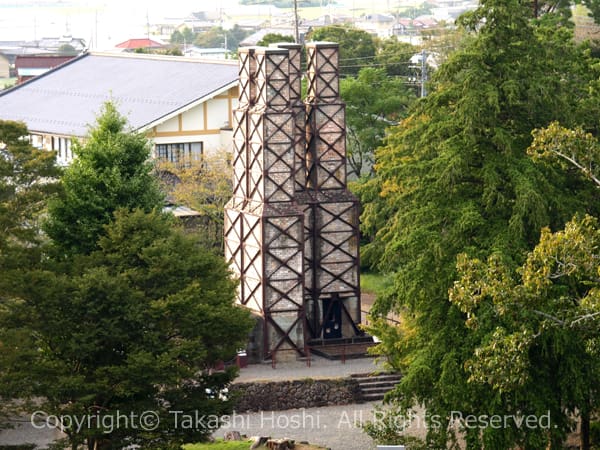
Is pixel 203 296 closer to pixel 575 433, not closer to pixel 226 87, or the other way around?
pixel 575 433

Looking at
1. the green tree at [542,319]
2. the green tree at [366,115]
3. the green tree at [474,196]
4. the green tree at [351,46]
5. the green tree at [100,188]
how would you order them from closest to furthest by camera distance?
the green tree at [542,319], the green tree at [474,196], the green tree at [100,188], the green tree at [366,115], the green tree at [351,46]

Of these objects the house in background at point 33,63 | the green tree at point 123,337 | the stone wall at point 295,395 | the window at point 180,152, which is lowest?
the stone wall at point 295,395

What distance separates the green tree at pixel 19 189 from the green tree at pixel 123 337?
0.63 meters

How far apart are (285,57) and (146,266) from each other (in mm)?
9307

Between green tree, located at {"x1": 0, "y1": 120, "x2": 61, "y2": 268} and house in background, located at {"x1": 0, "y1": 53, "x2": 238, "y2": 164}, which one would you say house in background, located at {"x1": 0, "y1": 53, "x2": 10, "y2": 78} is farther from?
green tree, located at {"x1": 0, "y1": 120, "x2": 61, "y2": 268}

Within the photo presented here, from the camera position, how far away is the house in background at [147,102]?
155ft

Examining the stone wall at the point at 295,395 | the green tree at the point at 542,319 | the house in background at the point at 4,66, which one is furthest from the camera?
the house in background at the point at 4,66

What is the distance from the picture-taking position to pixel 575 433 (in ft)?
98.2

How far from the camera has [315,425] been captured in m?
31.6

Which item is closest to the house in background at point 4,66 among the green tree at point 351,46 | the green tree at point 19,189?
the green tree at point 351,46

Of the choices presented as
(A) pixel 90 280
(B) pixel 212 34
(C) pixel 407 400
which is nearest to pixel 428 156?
(C) pixel 407 400

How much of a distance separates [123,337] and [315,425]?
723 centimetres

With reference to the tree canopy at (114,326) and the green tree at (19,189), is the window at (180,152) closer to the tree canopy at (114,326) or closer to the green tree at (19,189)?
the tree canopy at (114,326)

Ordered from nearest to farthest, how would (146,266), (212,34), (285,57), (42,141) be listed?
(146,266), (285,57), (42,141), (212,34)
